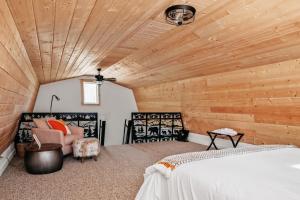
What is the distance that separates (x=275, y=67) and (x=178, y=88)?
8.19 feet

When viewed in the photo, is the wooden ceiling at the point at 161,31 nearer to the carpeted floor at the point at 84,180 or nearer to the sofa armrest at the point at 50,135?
the sofa armrest at the point at 50,135

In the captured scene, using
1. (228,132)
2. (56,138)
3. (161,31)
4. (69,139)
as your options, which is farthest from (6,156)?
(228,132)

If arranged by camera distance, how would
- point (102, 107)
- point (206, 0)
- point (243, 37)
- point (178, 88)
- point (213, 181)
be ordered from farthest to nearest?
point (102, 107)
point (178, 88)
point (243, 37)
point (206, 0)
point (213, 181)

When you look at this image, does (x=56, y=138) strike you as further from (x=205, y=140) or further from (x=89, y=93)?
(x=89, y=93)

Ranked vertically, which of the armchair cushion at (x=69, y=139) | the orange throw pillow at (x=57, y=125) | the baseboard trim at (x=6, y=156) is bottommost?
the baseboard trim at (x=6, y=156)

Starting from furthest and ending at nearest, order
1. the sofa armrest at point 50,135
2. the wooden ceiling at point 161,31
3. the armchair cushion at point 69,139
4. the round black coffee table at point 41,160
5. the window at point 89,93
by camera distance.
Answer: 1. the window at point 89,93
2. the armchair cushion at point 69,139
3. the sofa armrest at point 50,135
4. the round black coffee table at point 41,160
5. the wooden ceiling at point 161,31

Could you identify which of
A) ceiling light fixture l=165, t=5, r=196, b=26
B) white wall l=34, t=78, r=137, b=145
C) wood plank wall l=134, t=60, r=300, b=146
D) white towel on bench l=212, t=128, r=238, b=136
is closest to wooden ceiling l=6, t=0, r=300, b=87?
ceiling light fixture l=165, t=5, r=196, b=26

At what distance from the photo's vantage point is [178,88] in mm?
5328

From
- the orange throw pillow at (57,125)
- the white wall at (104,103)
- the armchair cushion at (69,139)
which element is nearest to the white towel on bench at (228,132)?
the armchair cushion at (69,139)

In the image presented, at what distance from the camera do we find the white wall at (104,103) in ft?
22.1

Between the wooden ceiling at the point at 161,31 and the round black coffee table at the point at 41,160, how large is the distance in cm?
146

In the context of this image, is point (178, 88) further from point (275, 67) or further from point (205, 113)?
point (275, 67)

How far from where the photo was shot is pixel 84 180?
10.2 feet

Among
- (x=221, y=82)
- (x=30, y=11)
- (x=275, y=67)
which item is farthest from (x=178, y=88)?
(x=30, y=11)
